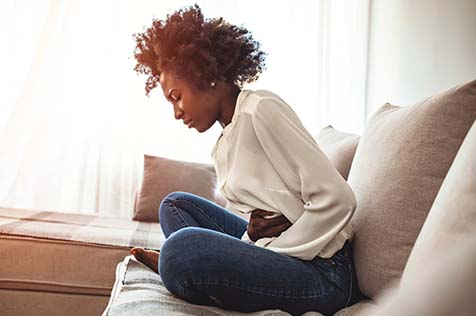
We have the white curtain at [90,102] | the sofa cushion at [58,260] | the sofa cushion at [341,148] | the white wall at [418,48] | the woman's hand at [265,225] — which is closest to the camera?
the woman's hand at [265,225]

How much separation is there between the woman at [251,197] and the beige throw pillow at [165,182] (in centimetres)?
107

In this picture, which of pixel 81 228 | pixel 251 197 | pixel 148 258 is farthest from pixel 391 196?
pixel 81 228

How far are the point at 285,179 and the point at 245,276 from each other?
22 centimetres

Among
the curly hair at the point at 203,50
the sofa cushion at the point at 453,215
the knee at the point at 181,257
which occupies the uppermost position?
the curly hair at the point at 203,50

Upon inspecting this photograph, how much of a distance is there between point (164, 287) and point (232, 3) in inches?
84.1

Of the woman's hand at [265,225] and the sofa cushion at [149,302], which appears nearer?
the sofa cushion at [149,302]

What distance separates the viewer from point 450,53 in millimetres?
1791

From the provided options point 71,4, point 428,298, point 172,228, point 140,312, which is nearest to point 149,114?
point 71,4

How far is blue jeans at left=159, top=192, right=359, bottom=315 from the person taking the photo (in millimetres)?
931

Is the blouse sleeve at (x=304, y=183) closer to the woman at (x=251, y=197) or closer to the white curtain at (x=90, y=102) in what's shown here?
the woman at (x=251, y=197)

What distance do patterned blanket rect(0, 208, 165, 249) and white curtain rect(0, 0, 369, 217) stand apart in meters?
0.54

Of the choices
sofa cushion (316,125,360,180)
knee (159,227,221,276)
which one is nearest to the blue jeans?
knee (159,227,221,276)

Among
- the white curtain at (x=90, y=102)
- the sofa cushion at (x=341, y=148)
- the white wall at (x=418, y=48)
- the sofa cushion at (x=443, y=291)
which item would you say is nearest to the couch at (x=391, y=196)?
the sofa cushion at (x=341, y=148)

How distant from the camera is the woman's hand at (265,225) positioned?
1.07 metres
